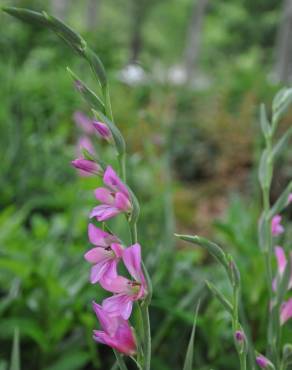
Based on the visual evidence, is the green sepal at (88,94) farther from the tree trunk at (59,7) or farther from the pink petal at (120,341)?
the tree trunk at (59,7)

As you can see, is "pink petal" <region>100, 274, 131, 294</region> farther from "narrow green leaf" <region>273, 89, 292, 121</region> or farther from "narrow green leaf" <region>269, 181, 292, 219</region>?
"narrow green leaf" <region>273, 89, 292, 121</region>

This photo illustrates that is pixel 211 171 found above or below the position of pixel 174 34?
above

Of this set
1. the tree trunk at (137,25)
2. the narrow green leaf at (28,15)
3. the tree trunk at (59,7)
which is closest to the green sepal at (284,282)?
the narrow green leaf at (28,15)

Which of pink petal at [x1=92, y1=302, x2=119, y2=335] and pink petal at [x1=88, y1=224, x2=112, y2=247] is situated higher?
pink petal at [x1=88, y1=224, x2=112, y2=247]

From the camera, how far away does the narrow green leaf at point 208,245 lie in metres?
0.74

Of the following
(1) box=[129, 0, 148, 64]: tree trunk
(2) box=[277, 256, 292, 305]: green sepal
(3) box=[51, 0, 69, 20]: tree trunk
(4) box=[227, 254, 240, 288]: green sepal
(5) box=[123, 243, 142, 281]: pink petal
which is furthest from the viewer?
(1) box=[129, 0, 148, 64]: tree trunk

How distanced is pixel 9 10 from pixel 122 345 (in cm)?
42

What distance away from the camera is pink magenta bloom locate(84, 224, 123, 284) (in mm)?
724

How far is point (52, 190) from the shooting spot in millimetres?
3211

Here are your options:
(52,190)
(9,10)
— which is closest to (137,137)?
(52,190)

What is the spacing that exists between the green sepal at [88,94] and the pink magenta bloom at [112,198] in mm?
94

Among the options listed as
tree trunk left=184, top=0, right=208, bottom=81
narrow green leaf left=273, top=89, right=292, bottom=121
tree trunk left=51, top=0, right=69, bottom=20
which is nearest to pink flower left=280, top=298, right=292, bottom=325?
narrow green leaf left=273, top=89, right=292, bottom=121

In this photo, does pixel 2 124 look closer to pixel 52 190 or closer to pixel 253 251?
pixel 52 190

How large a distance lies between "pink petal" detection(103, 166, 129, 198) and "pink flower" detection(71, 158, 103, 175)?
1.9 inches
